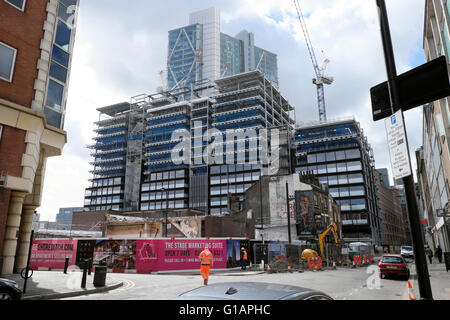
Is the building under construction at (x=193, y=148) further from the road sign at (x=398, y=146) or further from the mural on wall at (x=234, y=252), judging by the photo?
the road sign at (x=398, y=146)

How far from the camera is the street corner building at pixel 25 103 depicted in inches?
515

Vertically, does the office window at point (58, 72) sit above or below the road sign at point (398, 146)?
above

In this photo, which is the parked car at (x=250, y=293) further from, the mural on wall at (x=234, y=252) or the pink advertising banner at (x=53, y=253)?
the pink advertising banner at (x=53, y=253)

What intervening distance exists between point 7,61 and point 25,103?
6.07 ft

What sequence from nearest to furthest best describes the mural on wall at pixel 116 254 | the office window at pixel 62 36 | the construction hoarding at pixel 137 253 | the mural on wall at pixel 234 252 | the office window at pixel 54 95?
the office window at pixel 54 95, the office window at pixel 62 36, the construction hoarding at pixel 137 253, the mural on wall at pixel 116 254, the mural on wall at pixel 234 252

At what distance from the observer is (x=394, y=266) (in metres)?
17.6

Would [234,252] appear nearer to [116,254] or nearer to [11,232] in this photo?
[116,254]

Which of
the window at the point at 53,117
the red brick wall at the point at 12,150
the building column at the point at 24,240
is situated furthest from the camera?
the building column at the point at 24,240

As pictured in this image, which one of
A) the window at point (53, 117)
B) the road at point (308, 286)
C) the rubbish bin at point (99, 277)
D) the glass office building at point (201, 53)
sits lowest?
the road at point (308, 286)

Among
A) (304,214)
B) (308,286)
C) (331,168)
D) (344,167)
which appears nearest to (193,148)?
(331,168)

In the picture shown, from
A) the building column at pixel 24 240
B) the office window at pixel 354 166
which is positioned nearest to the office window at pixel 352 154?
the office window at pixel 354 166

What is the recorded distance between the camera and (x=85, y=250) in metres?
25.1

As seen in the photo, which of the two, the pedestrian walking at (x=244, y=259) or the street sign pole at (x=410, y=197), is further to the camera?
the pedestrian walking at (x=244, y=259)

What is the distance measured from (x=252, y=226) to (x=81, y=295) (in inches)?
1520
